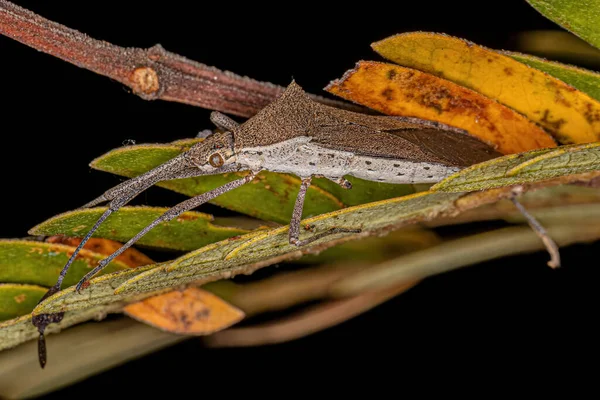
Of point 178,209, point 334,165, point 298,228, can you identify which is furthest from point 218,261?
point 334,165

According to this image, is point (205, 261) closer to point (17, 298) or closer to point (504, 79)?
point (17, 298)

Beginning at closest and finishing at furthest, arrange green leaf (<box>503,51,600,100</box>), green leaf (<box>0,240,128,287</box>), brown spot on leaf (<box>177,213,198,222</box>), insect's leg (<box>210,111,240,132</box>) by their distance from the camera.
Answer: green leaf (<box>503,51,600,100</box>) < green leaf (<box>0,240,128,287</box>) < brown spot on leaf (<box>177,213,198,222</box>) < insect's leg (<box>210,111,240,132</box>)

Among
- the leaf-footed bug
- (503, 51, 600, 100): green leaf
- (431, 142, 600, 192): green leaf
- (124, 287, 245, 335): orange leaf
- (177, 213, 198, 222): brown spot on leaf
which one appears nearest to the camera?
(431, 142, 600, 192): green leaf

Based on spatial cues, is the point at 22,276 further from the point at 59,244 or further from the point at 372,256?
the point at 372,256

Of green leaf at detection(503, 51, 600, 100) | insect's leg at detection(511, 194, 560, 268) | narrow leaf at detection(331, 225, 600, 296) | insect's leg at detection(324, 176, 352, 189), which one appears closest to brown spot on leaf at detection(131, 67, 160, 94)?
insect's leg at detection(324, 176, 352, 189)

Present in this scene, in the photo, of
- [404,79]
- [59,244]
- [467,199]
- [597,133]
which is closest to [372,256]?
[467,199]

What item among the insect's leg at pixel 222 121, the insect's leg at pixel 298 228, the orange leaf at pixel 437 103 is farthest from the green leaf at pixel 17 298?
the orange leaf at pixel 437 103

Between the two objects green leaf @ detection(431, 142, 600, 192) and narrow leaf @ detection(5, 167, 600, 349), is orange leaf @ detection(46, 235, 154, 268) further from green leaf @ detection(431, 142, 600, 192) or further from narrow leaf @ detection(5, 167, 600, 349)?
green leaf @ detection(431, 142, 600, 192)
